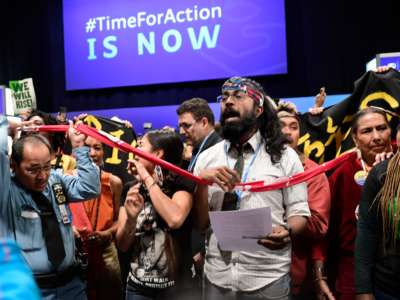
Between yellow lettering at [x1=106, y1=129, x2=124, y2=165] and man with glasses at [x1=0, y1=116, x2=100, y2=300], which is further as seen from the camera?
yellow lettering at [x1=106, y1=129, x2=124, y2=165]

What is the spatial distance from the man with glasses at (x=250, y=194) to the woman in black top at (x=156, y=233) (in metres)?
0.12

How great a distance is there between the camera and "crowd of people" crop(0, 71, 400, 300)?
83.4 inches

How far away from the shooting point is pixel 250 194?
2.22 meters

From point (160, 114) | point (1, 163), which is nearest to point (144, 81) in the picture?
point (160, 114)

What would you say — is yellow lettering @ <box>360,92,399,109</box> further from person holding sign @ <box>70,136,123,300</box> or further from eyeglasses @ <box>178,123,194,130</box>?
person holding sign @ <box>70,136,123,300</box>

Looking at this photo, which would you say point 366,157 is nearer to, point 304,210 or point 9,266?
point 304,210

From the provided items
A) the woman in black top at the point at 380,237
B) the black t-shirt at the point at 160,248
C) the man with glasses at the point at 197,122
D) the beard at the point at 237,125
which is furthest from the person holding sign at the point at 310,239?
the man with glasses at the point at 197,122

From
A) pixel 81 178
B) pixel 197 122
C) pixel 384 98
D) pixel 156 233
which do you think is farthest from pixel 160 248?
pixel 384 98

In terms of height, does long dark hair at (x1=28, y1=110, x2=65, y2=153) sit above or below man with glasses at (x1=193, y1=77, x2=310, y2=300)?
above

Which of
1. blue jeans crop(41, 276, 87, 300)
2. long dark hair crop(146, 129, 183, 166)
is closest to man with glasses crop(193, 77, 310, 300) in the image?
long dark hair crop(146, 129, 183, 166)

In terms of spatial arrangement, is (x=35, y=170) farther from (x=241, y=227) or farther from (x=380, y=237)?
(x=380, y=237)

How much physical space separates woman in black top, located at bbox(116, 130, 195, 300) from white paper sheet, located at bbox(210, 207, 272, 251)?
0.28 m

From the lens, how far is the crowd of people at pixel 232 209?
83.4 inches

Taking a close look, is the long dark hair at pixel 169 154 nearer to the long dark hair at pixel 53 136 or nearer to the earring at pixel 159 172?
the earring at pixel 159 172
